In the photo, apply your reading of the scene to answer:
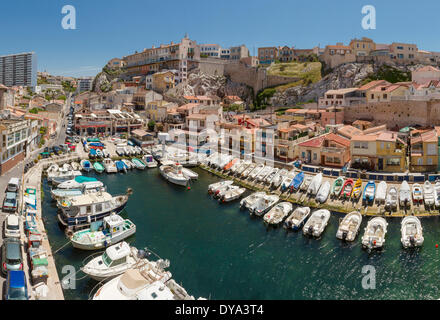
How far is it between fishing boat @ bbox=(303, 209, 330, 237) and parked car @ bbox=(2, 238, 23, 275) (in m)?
15.3

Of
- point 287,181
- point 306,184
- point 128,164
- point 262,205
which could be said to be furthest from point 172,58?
point 262,205

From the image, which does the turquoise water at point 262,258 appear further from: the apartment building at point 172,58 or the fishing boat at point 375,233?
the apartment building at point 172,58

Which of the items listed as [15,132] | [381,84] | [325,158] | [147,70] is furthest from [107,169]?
[147,70]

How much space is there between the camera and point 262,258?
61.3 feet

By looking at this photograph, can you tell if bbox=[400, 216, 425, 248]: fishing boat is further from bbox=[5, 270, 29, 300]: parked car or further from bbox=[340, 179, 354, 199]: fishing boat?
bbox=[5, 270, 29, 300]: parked car

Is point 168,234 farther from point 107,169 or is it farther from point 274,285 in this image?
point 107,169

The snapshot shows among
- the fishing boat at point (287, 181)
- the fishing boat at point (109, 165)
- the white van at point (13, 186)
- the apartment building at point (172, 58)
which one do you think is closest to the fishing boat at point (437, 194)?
the fishing boat at point (287, 181)

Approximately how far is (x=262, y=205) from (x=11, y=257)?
1578cm

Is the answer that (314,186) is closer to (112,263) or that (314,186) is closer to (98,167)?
(112,263)

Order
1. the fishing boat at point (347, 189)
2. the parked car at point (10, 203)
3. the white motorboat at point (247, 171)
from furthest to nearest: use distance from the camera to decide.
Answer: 1. the white motorboat at point (247, 171)
2. the fishing boat at point (347, 189)
3. the parked car at point (10, 203)

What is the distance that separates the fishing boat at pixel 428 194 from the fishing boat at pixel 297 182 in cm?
901

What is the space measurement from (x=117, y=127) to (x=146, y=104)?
386 inches

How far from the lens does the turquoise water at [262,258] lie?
15.9 metres

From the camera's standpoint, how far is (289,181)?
28.6 metres
